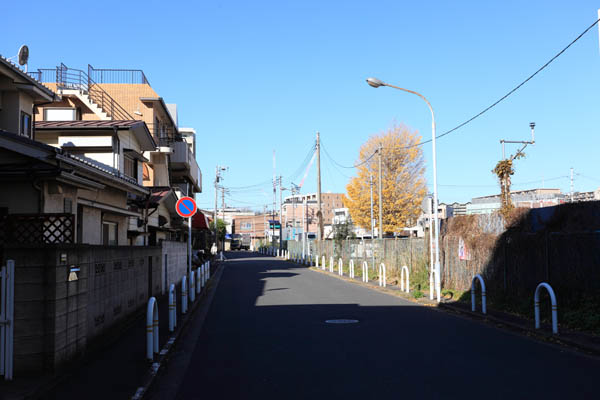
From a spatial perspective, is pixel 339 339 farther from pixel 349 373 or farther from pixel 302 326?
pixel 349 373

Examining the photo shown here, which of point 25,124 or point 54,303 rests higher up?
point 25,124

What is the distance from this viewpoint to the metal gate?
6.65 metres

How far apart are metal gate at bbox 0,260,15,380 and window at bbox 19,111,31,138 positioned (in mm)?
11144

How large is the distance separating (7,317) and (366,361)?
5.04 metres

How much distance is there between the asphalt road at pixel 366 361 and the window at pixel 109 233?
6224mm

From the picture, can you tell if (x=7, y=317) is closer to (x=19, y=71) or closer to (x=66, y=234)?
(x=66, y=234)

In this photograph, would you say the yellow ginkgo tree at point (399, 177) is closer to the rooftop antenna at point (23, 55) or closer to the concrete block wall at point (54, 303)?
the rooftop antenna at point (23, 55)

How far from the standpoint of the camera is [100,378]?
700 cm

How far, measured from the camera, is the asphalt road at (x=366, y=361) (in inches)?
257

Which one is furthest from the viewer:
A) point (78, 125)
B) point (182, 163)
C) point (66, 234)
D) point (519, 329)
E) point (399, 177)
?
point (399, 177)

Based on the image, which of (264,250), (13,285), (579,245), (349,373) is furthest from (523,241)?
(264,250)

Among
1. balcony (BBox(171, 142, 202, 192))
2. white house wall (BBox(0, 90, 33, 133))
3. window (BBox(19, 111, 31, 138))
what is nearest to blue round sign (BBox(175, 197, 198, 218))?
window (BBox(19, 111, 31, 138))

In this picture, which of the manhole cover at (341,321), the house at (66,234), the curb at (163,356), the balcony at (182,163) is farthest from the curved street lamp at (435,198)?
the balcony at (182,163)

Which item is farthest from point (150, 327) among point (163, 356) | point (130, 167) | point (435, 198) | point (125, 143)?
point (130, 167)
